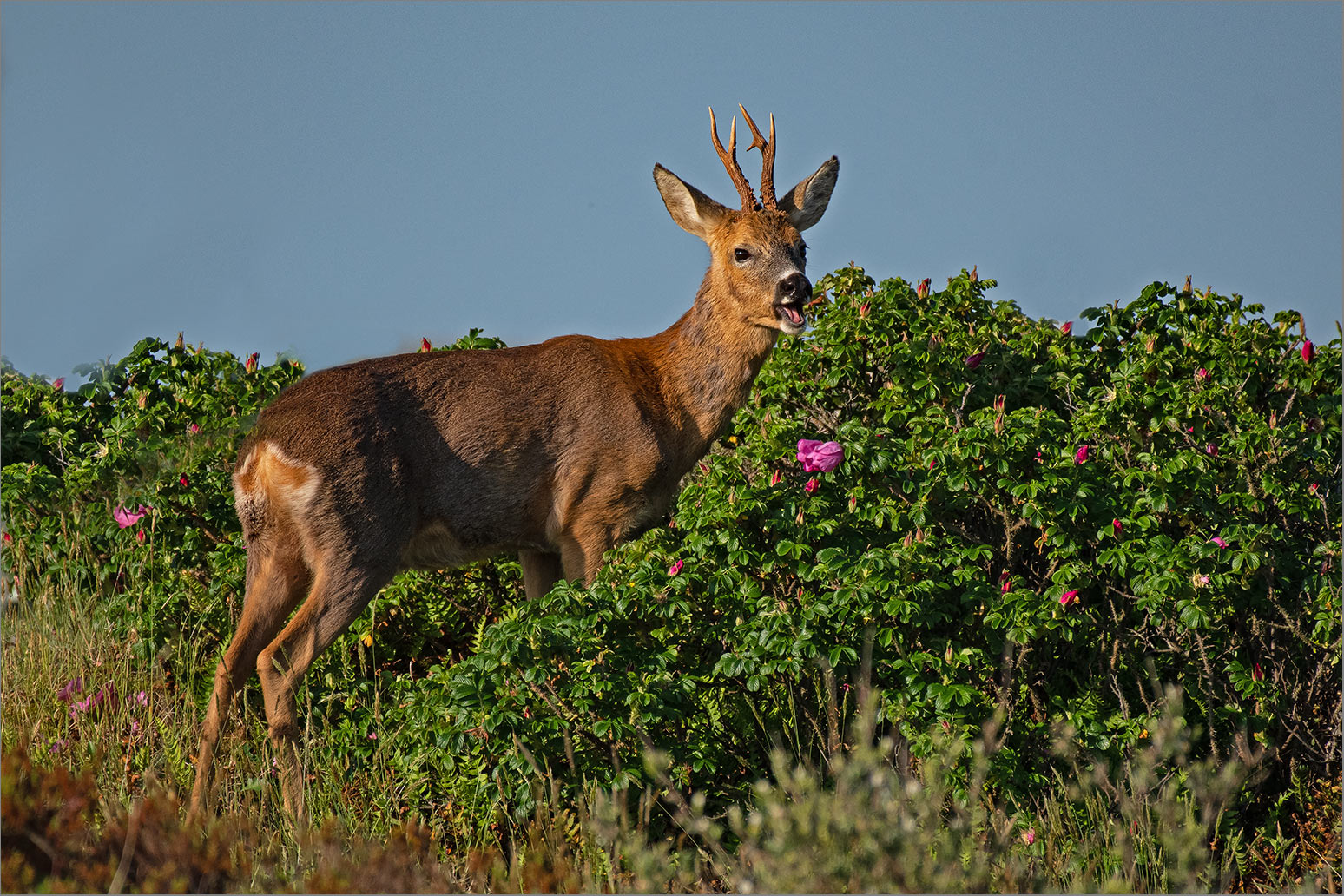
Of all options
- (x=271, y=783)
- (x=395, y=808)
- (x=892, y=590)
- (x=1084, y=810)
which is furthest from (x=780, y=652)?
(x=271, y=783)

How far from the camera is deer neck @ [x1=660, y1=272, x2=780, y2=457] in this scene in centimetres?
670

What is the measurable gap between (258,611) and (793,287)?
287cm

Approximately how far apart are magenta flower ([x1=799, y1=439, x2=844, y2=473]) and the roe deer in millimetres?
980

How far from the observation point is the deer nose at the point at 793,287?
663 centimetres

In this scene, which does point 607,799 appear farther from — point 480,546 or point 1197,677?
point 1197,677

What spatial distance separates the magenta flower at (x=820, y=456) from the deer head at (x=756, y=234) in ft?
3.39

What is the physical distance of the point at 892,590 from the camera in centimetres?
517

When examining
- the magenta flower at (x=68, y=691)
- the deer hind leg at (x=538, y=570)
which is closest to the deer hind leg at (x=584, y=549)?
the deer hind leg at (x=538, y=570)

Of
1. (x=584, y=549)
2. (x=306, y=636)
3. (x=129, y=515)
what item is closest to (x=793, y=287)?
(x=584, y=549)

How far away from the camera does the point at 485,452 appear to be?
6176 millimetres

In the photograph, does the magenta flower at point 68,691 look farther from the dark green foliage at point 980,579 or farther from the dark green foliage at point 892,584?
the dark green foliage at point 980,579

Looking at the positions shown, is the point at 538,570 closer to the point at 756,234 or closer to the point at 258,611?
the point at 258,611

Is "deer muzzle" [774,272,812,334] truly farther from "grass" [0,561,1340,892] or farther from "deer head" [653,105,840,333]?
"grass" [0,561,1340,892]

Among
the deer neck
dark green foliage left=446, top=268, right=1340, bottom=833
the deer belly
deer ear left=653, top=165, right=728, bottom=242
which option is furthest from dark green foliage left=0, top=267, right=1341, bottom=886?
deer ear left=653, top=165, right=728, bottom=242
